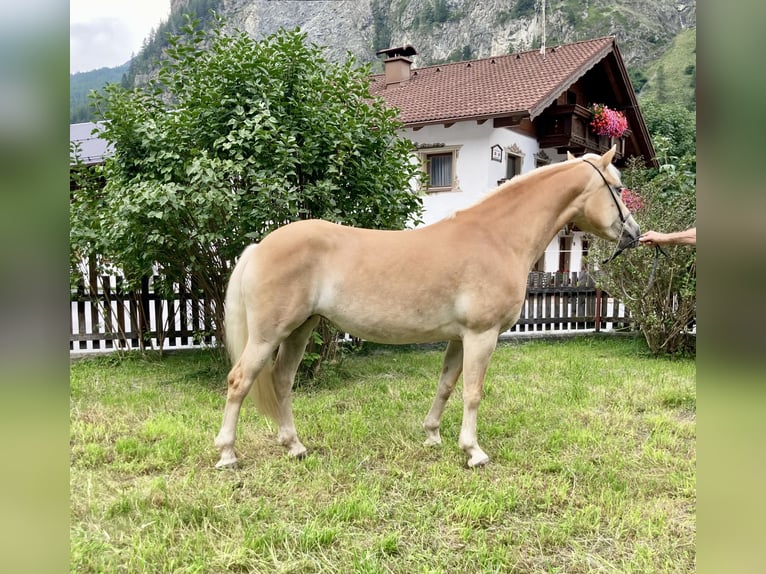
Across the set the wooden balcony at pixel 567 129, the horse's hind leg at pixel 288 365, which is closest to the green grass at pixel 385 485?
the horse's hind leg at pixel 288 365

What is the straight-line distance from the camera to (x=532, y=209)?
3.88 m

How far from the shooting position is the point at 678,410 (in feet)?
16.3

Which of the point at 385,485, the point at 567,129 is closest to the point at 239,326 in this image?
the point at 385,485

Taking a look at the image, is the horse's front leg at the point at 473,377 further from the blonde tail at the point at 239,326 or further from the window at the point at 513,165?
the window at the point at 513,165

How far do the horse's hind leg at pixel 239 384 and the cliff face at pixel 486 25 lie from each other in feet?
236

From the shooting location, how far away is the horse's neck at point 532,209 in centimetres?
385

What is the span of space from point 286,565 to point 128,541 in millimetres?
808

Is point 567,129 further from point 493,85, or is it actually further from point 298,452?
point 298,452

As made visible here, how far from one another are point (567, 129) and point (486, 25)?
76081 mm

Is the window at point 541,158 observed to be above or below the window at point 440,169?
above

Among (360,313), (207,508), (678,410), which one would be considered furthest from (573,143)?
(207,508)

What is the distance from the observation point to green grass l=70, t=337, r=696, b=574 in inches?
97.3

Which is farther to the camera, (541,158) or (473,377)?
(541,158)
